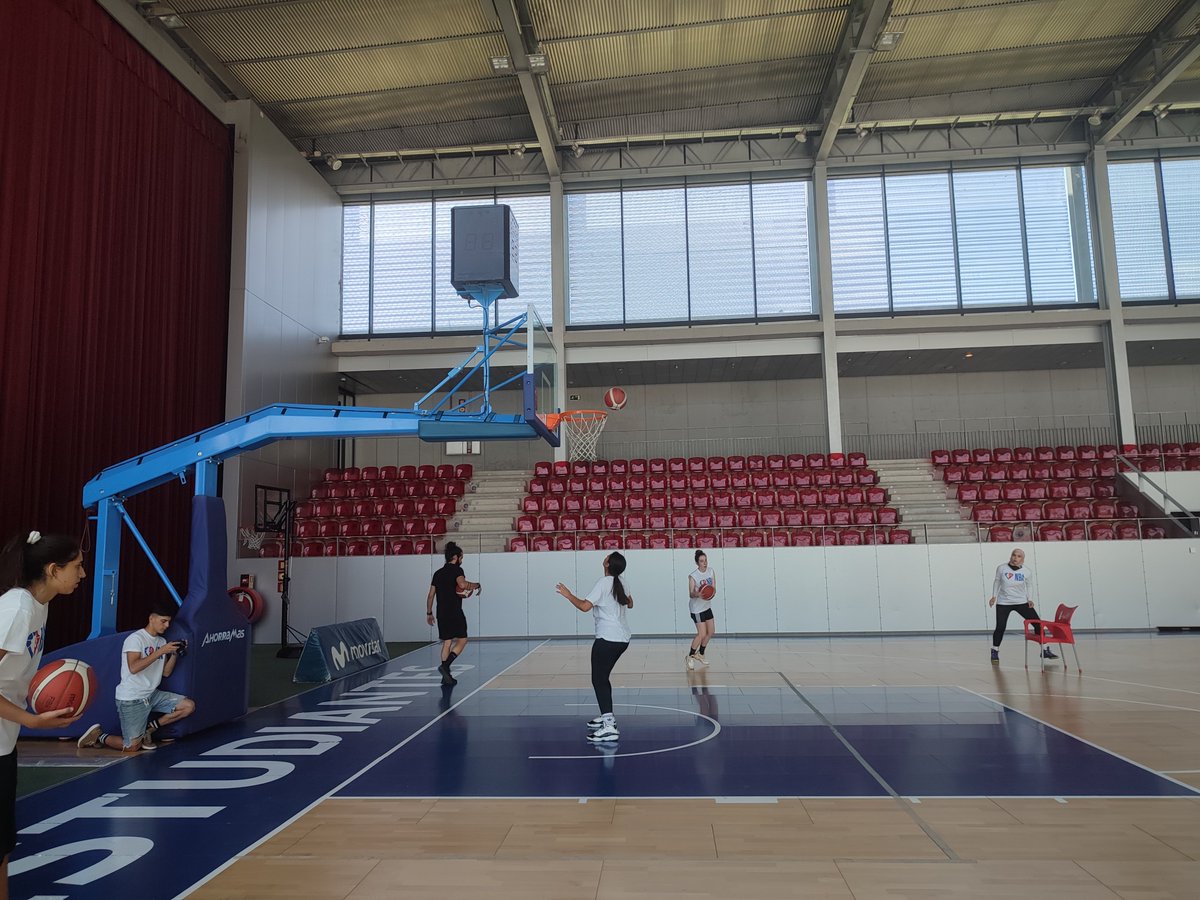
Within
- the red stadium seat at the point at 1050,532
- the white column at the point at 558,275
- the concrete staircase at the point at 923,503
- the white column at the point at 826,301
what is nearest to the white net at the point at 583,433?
the white column at the point at 558,275

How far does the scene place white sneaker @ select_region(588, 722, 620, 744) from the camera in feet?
23.6

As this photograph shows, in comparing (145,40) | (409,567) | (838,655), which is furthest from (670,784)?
(145,40)

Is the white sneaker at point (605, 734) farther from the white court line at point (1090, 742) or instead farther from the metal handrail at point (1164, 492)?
the metal handrail at point (1164, 492)

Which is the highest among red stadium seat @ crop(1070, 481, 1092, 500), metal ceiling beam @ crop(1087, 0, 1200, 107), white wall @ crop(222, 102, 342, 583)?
metal ceiling beam @ crop(1087, 0, 1200, 107)

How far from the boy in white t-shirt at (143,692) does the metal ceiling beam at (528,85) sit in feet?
43.9

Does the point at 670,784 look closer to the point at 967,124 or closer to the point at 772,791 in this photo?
the point at 772,791

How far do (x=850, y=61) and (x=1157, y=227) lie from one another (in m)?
10.7

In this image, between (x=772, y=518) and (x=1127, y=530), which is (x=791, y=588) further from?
(x=1127, y=530)

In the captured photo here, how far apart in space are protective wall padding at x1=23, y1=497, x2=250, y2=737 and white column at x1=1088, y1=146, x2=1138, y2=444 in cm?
2091

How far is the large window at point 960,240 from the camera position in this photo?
71.5ft

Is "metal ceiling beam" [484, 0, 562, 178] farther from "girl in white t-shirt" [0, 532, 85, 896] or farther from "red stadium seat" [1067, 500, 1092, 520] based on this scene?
"girl in white t-shirt" [0, 532, 85, 896]

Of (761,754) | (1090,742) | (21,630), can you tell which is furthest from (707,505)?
(21,630)

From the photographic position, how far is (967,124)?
866 inches

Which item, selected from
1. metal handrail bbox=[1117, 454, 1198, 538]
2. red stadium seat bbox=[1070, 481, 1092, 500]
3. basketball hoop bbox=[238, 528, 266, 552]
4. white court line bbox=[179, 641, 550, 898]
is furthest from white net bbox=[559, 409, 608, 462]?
metal handrail bbox=[1117, 454, 1198, 538]
